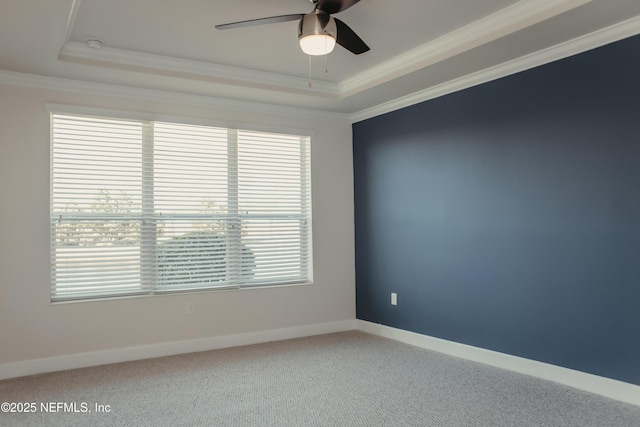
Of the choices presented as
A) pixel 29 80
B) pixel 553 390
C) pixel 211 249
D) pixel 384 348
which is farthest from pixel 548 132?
pixel 29 80

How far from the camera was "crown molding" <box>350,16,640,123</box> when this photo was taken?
10.2 ft

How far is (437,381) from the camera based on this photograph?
11.6ft

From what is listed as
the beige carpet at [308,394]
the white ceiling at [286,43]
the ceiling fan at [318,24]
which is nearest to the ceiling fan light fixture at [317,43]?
the ceiling fan at [318,24]

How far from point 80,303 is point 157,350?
81 centimetres

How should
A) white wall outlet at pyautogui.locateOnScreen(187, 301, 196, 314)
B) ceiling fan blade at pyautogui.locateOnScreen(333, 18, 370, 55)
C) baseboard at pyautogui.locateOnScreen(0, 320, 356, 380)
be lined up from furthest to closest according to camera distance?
white wall outlet at pyautogui.locateOnScreen(187, 301, 196, 314), baseboard at pyautogui.locateOnScreen(0, 320, 356, 380), ceiling fan blade at pyautogui.locateOnScreen(333, 18, 370, 55)

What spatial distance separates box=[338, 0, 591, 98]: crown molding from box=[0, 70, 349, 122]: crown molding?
733mm

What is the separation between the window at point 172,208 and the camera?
13.3 ft

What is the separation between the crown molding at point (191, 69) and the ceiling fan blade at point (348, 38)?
1.46m

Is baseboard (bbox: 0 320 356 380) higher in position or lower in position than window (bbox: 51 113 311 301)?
lower

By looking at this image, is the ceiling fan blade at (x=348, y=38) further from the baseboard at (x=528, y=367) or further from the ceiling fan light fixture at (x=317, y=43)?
the baseboard at (x=528, y=367)

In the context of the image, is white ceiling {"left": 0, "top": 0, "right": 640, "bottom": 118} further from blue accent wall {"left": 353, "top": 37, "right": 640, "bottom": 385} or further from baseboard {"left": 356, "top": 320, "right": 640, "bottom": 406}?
baseboard {"left": 356, "top": 320, "right": 640, "bottom": 406}

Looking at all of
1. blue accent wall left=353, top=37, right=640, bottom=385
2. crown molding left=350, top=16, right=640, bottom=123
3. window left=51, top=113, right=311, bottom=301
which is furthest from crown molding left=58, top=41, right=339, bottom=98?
blue accent wall left=353, top=37, right=640, bottom=385

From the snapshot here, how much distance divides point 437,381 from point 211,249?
97.9 inches

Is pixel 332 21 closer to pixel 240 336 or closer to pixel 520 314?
pixel 520 314
